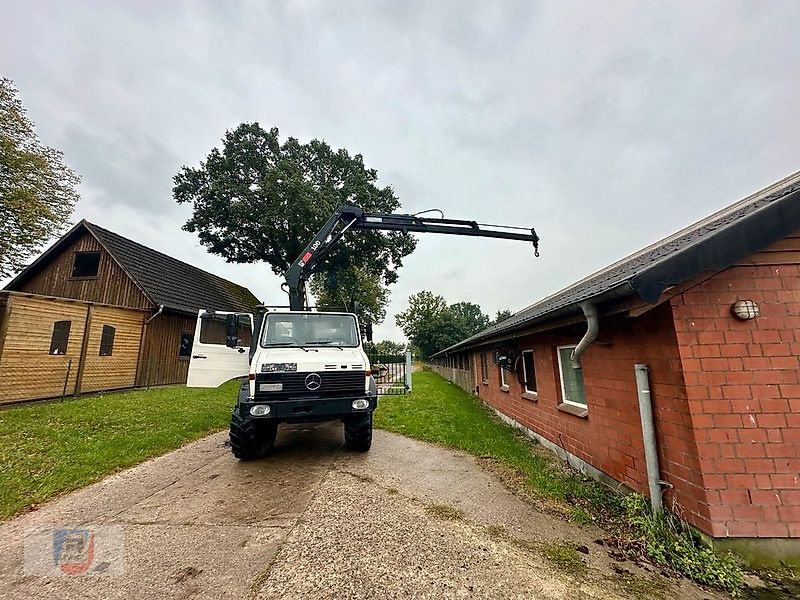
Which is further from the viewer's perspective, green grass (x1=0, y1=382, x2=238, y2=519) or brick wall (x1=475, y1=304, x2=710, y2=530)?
green grass (x1=0, y1=382, x2=238, y2=519)

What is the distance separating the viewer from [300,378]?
14.7ft

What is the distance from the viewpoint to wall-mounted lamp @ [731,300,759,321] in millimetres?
2742

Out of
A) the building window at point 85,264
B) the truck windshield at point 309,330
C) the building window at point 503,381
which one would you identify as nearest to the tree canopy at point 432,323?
the building window at point 503,381

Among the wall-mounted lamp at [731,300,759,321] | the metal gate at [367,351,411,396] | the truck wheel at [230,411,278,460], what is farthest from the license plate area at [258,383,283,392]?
the metal gate at [367,351,411,396]

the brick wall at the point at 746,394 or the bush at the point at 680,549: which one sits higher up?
the brick wall at the point at 746,394

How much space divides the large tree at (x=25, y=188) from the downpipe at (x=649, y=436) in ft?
77.3

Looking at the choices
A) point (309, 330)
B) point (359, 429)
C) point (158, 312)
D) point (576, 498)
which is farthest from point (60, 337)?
point (576, 498)

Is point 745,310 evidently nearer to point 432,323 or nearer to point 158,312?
point 158,312

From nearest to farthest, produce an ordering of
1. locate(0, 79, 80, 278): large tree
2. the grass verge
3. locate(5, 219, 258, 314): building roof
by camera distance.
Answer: the grass verge < locate(5, 219, 258, 314): building roof < locate(0, 79, 80, 278): large tree

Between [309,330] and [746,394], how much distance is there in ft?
17.2

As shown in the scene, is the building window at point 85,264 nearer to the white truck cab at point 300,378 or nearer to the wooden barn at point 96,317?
the wooden barn at point 96,317

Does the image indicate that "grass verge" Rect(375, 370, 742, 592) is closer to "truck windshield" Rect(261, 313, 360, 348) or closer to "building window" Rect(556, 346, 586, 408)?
"building window" Rect(556, 346, 586, 408)

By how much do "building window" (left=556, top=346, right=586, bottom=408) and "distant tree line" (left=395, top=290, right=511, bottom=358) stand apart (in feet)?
92.3

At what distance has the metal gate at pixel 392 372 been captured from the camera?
12.0m
